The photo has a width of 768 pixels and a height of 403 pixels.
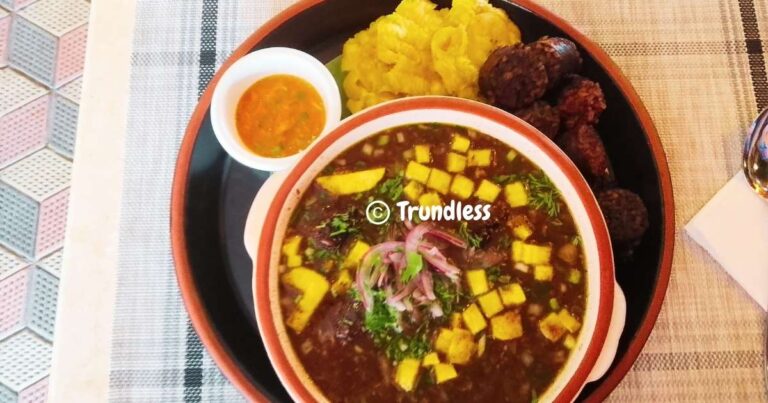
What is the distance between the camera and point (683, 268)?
227 centimetres

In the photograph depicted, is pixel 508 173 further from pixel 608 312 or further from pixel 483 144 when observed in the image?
pixel 608 312

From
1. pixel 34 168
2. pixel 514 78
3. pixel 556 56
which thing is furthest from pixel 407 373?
pixel 34 168

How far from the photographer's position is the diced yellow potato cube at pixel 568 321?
189 cm

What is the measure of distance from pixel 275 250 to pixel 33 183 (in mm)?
1131

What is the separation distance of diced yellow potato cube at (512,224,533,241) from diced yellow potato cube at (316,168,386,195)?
0.41 metres

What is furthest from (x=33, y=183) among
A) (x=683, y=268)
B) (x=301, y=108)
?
(x=683, y=268)

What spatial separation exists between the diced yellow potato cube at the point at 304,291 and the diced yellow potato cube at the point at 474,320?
389 millimetres

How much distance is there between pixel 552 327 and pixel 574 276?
156 millimetres

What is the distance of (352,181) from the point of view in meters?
1.96

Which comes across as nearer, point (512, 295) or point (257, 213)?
point (512, 295)

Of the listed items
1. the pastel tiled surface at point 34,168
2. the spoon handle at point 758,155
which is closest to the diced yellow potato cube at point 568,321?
the spoon handle at point 758,155

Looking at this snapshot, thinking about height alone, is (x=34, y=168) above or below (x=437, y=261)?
below

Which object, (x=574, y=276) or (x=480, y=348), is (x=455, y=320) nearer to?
(x=480, y=348)

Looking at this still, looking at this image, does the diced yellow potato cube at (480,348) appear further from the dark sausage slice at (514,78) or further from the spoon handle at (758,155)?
the spoon handle at (758,155)
